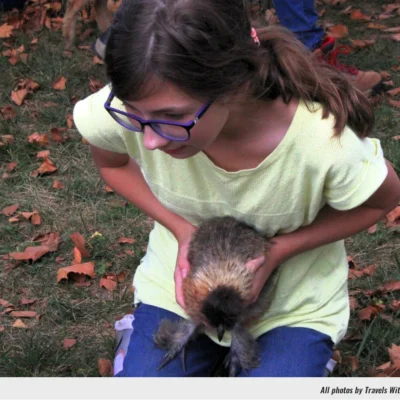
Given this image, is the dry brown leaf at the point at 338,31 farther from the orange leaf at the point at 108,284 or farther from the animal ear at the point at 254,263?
the animal ear at the point at 254,263

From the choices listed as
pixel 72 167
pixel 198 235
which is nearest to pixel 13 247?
pixel 72 167

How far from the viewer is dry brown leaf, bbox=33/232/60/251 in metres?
3.90

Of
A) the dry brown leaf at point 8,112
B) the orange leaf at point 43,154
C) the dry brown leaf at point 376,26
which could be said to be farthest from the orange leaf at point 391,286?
the dry brown leaf at point 376,26

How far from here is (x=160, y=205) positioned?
2605 mm

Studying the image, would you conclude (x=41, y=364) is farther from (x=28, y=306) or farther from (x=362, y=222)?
(x=362, y=222)

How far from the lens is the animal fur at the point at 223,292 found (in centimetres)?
227

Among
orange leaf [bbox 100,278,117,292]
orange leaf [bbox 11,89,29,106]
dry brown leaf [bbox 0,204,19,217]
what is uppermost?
orange leaf [bbox 100,278,117,292]

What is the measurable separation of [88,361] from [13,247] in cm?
102

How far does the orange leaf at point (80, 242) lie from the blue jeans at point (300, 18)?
218cm

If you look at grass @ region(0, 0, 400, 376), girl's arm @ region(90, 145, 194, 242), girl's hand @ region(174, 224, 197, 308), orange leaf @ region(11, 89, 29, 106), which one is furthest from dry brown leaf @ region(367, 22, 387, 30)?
girl's hand @ region(174, 224, 197, 308)

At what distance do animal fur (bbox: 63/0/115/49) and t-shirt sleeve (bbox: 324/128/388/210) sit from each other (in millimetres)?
4158

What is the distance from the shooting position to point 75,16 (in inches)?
238

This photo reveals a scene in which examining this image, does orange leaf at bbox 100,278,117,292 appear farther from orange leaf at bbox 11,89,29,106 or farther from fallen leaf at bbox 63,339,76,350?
orange leaf at bbox 11,89,29,106

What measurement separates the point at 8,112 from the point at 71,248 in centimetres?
174
